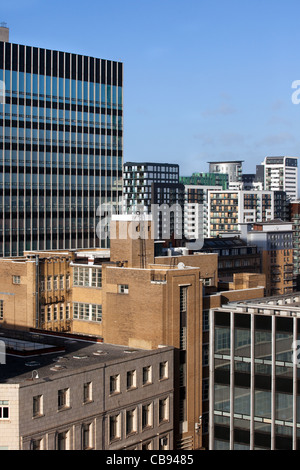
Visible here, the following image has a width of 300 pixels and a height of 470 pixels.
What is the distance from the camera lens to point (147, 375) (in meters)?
67.5

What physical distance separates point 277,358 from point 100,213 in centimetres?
9100

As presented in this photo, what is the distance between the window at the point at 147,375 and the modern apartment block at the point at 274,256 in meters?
116

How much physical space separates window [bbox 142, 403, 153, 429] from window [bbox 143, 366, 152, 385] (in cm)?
196

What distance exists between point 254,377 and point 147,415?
11.7m

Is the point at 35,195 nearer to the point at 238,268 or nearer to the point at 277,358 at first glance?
the point at 238,268

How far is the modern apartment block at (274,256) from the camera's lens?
184375 mm

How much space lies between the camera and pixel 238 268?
561 ft

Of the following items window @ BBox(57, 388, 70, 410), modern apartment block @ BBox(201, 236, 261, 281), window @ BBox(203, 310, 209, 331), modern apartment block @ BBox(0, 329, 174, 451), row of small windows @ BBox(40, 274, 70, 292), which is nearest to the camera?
modern apartment block @ BBox(0, 329, 174, 451)

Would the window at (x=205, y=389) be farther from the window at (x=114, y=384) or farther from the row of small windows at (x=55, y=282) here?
the row of small windows at (x=55, y=282)

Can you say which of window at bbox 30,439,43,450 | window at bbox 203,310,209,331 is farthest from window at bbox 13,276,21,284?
window at bbox 30,439,43,450

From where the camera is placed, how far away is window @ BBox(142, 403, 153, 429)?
67.1 metres

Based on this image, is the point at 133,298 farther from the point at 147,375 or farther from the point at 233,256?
the point at 233,256

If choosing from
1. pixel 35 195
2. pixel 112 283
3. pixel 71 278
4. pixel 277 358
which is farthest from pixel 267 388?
pixel 35 195

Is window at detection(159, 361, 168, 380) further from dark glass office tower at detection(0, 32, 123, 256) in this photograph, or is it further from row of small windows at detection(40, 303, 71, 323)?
dark glass office tower at detection(0, 32, 123, 256)
